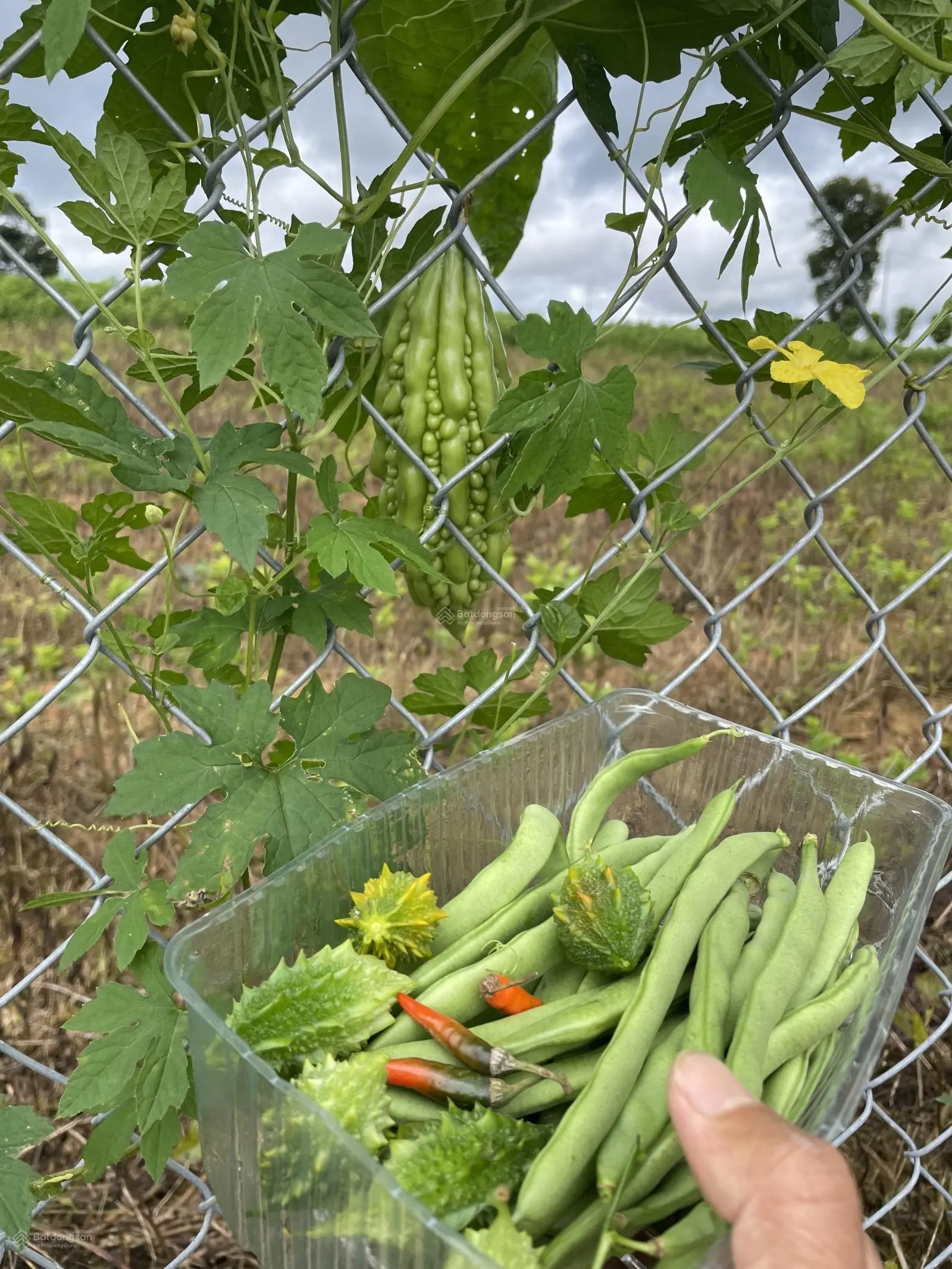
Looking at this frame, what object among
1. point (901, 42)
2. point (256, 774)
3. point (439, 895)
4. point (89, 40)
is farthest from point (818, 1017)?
point (89, 40)

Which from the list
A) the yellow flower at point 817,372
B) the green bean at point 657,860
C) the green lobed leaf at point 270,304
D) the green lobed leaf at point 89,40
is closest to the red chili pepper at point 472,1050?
the green bean at point 657,860

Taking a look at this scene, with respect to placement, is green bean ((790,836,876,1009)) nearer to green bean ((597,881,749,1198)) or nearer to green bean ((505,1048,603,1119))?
green bean ((597,881,749,1198))

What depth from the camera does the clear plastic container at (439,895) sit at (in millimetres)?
599

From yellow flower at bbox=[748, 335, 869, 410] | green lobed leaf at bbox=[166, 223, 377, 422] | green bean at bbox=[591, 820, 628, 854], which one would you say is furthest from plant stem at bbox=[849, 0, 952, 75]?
green bean at bbox=[591, 820, 628, 854]

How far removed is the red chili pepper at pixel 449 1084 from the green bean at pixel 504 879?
0.44 ft

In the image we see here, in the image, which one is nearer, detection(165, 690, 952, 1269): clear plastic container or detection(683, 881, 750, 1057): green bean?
detection(165, 690, 952, 1269): clear plastic container

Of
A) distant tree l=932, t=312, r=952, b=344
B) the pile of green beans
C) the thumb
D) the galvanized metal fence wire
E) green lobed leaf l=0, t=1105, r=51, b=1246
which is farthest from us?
distant tree l=932, t=312, r=952, b=344

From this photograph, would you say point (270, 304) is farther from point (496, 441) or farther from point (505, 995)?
point (505, 995)

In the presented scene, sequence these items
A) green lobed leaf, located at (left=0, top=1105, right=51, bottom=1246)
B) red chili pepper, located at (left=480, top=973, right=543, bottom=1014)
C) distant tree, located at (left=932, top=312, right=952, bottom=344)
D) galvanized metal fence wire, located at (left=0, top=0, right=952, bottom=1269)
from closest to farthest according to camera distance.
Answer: red chili pepper, located at (left=480, top=973, right=543, bottom=1014)
galvanized metal fence wire, located at (left=0, top=0, right=952, bottom=1269)
green lobed leaf, located at (left=0, top=1105, right=51, bottom=1246)
distant tree, located at (left=932, top=312, right=952, bottom=344)

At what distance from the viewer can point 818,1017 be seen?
2.39 ft

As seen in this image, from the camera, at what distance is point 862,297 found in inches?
46.9

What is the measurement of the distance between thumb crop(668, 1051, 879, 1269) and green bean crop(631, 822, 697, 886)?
10.8 inches

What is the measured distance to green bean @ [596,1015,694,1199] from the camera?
617 mm

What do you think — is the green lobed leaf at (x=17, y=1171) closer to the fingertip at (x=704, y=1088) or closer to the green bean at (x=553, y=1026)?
the green bean at (x=553, y=1026)
